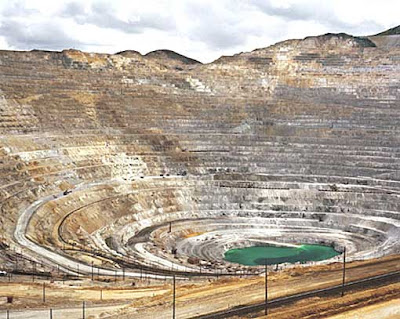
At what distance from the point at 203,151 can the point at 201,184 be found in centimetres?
972

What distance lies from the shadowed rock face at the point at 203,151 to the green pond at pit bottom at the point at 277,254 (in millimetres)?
1524

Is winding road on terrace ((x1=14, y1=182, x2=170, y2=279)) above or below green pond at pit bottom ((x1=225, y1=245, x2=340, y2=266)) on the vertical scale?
above

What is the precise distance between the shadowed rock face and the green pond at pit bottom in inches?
60.0

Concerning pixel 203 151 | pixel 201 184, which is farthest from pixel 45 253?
pixel 203 151

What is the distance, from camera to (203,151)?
→ 95500mm

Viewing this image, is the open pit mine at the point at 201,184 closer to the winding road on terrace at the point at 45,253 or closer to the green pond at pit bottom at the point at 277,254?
the winding road on terrace at the point at 45,253

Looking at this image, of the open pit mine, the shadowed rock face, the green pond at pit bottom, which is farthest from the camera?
the shadowed rock face

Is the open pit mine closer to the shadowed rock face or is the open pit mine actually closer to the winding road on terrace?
the winding road on terrace

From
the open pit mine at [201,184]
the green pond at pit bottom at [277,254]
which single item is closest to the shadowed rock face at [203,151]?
the open pit mine at [201,184]

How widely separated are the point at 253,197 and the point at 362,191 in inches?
605

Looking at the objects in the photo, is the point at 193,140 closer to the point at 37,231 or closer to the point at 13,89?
the point at 13,89

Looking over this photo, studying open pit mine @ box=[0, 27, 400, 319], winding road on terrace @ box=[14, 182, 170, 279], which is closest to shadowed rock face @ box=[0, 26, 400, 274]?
open pit mine @ box=[0, 27, 400, 319]

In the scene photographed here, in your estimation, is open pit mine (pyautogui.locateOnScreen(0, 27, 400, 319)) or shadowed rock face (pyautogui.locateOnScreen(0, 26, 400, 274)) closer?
open pit mine (pyautogui.locateOnScreen(0, 27, 400, 319))

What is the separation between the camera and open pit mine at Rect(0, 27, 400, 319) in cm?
3766
